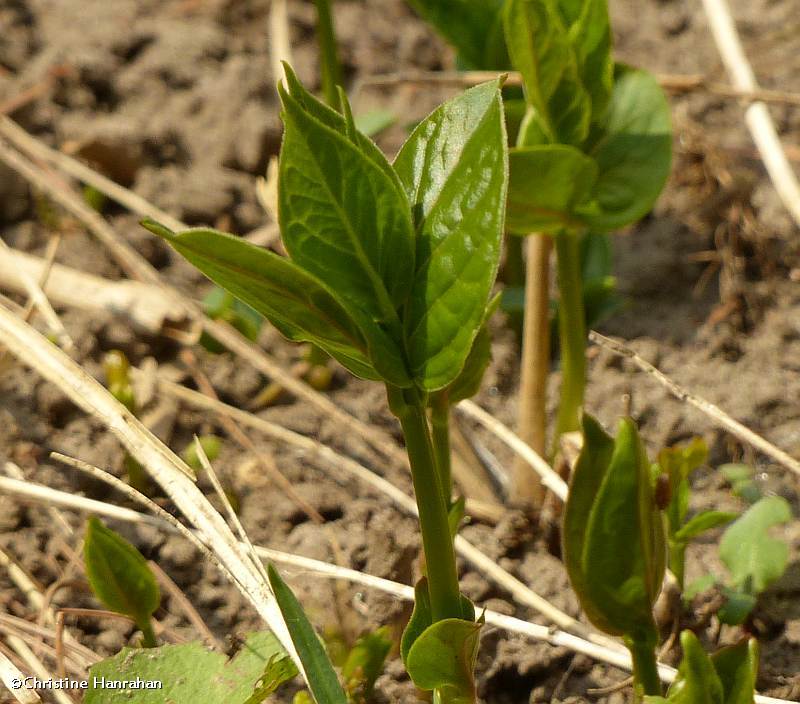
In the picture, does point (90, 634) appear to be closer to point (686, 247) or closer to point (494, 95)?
point (494, 95)

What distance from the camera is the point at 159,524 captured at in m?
1.35

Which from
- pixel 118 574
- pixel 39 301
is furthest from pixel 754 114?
pixel 118 574

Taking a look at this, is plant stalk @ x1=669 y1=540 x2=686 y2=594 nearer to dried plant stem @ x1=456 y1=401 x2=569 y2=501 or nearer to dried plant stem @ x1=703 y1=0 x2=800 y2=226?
dried plant stem @ x1=456 y1=401 x2=569 y2=501

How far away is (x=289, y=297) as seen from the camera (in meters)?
0.81

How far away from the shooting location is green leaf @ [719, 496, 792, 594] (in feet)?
4.08

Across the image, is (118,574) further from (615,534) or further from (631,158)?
(631,158)

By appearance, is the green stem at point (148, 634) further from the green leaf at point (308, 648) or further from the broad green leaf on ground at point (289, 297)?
the broad green leaf on ground at point (289, 297)

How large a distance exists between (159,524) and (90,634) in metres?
0.16

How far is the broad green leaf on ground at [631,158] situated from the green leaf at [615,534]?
1.54 ft

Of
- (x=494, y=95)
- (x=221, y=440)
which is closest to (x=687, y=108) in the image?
(x=221, y=440)

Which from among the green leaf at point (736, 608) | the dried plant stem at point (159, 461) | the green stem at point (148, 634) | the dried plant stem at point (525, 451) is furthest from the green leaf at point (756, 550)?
the green stem at point (148, 634)

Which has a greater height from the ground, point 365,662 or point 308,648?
point 308,648

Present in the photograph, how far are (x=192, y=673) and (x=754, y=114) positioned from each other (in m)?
1.42

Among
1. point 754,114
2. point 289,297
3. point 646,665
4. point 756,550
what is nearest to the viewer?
point 289,297
